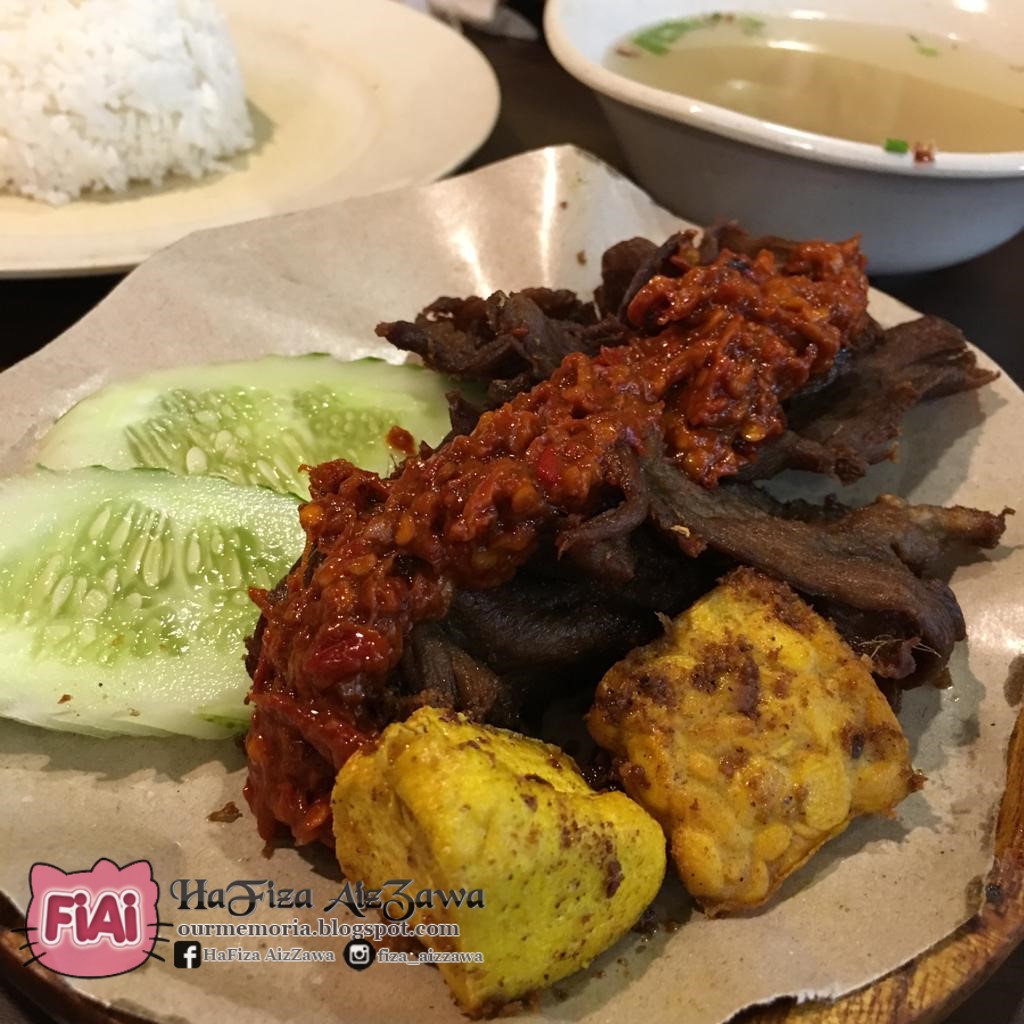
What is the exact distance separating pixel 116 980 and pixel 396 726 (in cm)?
66

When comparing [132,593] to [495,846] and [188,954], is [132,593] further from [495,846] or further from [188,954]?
[495,846]

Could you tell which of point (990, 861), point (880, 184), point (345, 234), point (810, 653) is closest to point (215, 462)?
point (345, 234)

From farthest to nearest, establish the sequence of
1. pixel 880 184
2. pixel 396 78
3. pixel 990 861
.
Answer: pixel 396 78
pixel 880 184
pixel 990 861

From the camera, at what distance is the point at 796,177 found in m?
3.40

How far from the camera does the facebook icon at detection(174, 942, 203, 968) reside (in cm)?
168

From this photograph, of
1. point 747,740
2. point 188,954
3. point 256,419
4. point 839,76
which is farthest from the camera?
point 839,76

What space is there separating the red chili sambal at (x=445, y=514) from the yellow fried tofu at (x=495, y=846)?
0.52 ft

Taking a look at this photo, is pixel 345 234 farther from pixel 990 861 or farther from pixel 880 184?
pixel 990 861

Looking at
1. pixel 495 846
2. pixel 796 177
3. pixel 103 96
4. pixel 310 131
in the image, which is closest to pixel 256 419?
pixel 495 846

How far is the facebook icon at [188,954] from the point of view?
66.1 inches

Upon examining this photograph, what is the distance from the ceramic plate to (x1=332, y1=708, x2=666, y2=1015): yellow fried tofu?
148 mm

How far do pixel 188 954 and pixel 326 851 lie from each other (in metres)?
0.32

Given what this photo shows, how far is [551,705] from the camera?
2.26 meters

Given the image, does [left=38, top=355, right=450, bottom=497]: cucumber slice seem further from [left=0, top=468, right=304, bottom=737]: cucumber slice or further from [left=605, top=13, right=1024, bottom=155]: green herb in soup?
[left=605, top=13, right=1024, bottom=155]: green herb in soup
